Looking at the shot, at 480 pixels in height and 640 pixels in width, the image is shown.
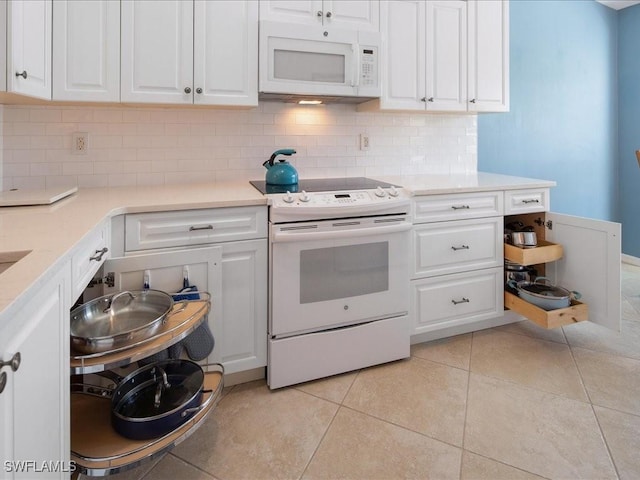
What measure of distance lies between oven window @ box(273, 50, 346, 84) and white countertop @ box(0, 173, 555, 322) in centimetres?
66

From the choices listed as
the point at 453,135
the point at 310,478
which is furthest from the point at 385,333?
the point at 453,135

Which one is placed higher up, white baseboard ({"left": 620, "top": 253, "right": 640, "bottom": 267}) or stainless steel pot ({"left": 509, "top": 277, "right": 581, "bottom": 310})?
white baseboard ({"left": 620, "top": 253, "right": 640, "bottom": 267})

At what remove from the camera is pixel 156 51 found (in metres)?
2.08

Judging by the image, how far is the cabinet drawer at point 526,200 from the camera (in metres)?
2.59

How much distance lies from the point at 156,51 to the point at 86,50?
1.01ft

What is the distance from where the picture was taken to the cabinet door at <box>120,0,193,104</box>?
6.67 ft

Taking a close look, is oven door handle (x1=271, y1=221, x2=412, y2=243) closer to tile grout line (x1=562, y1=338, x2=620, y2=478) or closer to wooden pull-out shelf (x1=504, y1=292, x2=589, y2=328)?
wooden pull-out shelf (x1=504, y1=292, x2=589, y2=328)

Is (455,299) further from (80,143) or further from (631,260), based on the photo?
(631,260)

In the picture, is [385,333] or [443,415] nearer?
[443,415]

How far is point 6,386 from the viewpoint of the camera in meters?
0.72

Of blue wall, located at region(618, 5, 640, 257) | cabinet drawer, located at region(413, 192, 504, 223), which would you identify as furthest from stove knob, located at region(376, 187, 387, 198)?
blue wall, located at region(618, 5, 640, 257)

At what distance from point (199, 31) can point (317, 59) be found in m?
0.63

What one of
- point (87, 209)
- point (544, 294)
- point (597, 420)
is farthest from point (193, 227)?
point (544, 294)

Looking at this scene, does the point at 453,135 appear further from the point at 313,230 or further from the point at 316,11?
the point at 313,230
